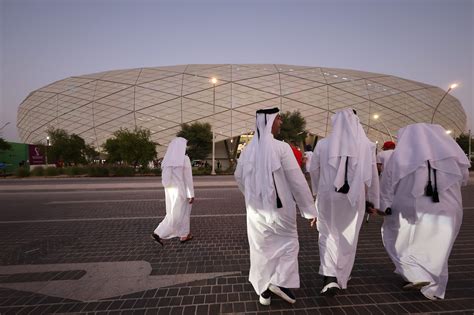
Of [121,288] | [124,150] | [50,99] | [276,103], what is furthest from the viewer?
[50,99]

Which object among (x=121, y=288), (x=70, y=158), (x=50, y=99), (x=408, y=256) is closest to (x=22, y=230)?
(x=121, y=288)

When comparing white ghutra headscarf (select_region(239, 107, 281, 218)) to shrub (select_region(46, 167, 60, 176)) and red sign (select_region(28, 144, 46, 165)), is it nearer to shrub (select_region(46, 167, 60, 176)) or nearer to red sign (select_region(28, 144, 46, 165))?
shrub (select_region(46, 167, 60, 176))

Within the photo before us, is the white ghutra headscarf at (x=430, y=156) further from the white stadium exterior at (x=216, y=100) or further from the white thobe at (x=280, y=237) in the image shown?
the white stadium exterior at (x=216, y=100)

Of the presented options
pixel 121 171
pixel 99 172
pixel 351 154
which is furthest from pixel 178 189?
pixel 99 172

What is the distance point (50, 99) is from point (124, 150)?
3298 cm

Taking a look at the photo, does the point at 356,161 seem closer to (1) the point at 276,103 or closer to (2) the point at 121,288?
(2) the point at 121,288

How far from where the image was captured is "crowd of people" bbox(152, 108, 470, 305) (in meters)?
2.90

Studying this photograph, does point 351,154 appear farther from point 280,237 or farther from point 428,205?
point 280,237

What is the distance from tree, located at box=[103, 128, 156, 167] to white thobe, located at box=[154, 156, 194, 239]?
2323 centimetres

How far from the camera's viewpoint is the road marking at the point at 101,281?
3.17 meters

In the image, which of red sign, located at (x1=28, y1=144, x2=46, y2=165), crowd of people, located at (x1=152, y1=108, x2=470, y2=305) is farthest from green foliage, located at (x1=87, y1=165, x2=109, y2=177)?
crowd of people, located at (x1=152, y1=108, x2=470, y2=305)

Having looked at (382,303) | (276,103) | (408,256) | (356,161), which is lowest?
(382,303)

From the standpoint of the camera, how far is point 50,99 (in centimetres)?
4978

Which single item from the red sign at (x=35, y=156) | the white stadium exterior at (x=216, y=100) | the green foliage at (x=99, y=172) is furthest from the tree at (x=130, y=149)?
the red sign at (x=35, y=156)
